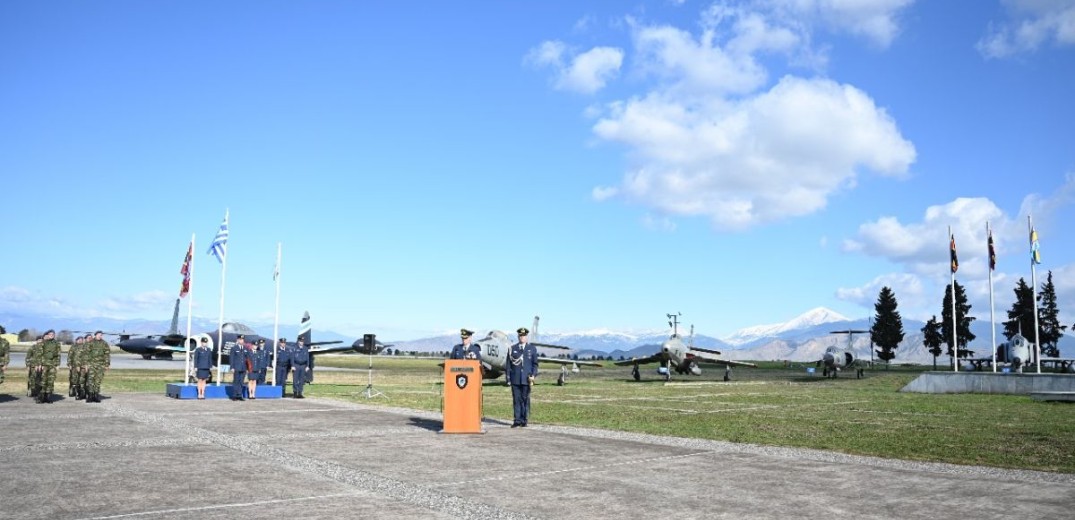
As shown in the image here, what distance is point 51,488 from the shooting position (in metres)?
8.10

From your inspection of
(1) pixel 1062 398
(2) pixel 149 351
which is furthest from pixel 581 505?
(2) pixel 149 351

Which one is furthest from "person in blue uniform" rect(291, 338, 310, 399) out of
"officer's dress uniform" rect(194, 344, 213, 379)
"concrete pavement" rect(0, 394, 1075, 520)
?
"concrete pavement" rect(0, 394, 1075, 520)

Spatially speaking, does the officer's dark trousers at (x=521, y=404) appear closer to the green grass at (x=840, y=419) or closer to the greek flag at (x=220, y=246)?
the green grass at (x=840, y=419)

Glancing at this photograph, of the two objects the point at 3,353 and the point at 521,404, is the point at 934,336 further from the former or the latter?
the point at 3,353

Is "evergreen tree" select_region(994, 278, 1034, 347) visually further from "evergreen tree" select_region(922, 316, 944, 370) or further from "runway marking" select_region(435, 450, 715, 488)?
"runway marking" select_region(435, 450, 715, 488)

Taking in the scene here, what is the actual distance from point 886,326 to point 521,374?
12361 centimetres

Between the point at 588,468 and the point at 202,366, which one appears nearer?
the point at 588,468

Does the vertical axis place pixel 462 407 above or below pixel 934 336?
below

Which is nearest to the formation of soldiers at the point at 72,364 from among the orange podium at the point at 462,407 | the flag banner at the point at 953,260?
the orange podium at the point at 462,407

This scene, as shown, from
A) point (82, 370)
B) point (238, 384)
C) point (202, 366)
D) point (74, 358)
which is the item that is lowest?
point (238, 384)

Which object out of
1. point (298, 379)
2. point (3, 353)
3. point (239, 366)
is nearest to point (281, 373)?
point (298, 379)

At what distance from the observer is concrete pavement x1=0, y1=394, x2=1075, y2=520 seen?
24.1ft

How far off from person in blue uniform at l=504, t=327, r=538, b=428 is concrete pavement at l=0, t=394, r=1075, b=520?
3.97 ft

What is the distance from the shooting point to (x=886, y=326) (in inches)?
4892
